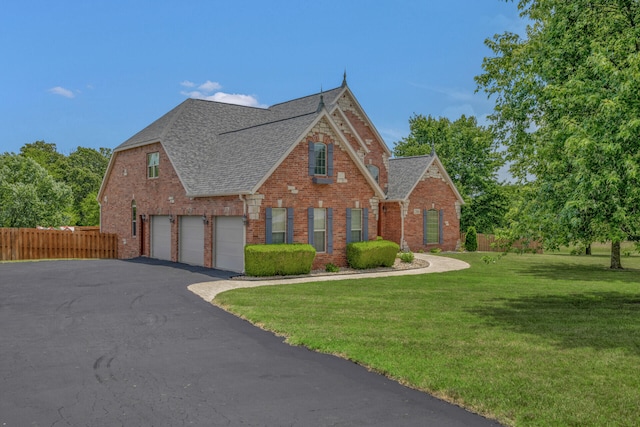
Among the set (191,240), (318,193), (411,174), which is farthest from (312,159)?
(411,174)

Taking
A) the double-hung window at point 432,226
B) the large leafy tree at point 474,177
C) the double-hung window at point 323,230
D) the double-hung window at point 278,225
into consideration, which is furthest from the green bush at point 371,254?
the large leafy tree at point 474,177

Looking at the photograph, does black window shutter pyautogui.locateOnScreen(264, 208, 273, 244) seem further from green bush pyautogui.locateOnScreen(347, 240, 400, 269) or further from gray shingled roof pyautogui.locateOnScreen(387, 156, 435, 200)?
gray shingled roof pyautogui.locateOnScreen(387, 156, 435, 200)

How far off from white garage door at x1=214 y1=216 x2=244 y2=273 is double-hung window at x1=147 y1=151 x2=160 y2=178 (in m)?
6.95

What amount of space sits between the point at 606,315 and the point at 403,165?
2579 cm

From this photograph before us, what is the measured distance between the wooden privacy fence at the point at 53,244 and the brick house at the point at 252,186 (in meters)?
0.97

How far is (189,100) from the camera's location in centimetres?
3077

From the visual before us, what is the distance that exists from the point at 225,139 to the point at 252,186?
26.3 feet

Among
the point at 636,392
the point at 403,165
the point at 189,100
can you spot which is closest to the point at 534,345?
the point at 636,392

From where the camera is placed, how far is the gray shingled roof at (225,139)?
2275 centimetres

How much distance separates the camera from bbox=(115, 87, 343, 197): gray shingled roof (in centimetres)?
2275

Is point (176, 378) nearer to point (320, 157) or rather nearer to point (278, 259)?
point (278, 259)

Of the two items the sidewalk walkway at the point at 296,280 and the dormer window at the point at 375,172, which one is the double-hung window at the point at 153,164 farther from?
the dormer window at the point at 375,172

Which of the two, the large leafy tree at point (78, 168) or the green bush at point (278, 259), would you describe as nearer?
the green bush at point (278, 259)

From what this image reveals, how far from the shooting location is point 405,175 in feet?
120
